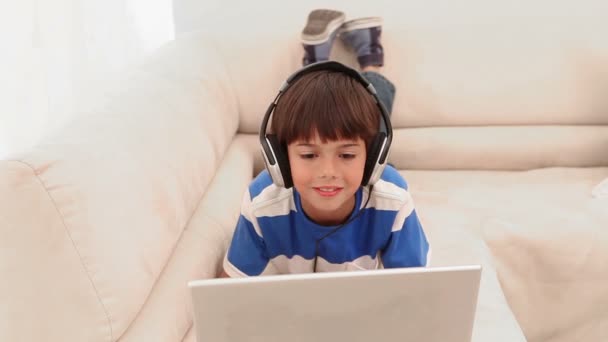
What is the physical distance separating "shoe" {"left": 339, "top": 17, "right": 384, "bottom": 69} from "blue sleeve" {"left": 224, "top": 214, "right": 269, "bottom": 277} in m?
0.79

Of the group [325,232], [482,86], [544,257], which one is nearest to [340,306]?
[325,232]

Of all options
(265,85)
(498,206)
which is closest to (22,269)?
(265,85)

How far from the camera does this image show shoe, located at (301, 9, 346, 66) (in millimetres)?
1660

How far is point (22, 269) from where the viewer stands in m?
0.77

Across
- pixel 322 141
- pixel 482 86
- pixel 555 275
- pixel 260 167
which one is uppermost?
pixel 322 141

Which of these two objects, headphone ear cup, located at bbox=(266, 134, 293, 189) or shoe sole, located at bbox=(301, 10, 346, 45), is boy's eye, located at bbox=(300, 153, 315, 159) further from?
shoe sole, located at bbox=(301, 10, 346, 45)

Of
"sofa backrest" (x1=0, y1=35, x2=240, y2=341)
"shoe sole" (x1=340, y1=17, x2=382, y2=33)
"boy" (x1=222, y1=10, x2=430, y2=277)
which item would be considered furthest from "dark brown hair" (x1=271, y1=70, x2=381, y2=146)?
"shoe sole" (x1=340, y1=17, x2=382, y2=33)

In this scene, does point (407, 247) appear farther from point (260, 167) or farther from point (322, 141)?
point (260, 167)

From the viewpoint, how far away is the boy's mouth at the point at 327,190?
98cm

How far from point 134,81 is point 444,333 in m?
0.93

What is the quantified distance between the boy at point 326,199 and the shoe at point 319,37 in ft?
2.05

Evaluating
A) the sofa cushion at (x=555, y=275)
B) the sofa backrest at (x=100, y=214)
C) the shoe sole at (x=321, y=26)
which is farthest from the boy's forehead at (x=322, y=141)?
the shoe sole at (x=321, y=26)

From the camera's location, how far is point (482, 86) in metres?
1.75

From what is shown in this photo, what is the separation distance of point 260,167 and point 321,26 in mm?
483
